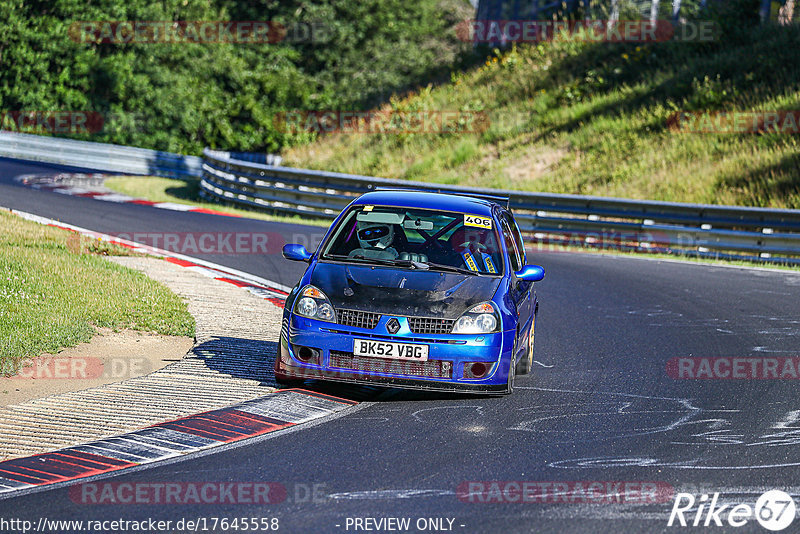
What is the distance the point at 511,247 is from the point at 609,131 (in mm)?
21117

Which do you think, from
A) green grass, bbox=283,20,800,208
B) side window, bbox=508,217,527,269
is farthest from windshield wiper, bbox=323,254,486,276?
green grass, bbox=283,20,800,208

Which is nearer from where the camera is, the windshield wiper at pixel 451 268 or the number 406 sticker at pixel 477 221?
the windshield wiper at pixel 451 268

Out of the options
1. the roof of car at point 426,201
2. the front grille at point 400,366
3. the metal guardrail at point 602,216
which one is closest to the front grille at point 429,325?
the front grille at point 400,366

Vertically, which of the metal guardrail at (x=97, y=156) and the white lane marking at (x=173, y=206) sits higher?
the metal guardrail at (x=97, y=156)

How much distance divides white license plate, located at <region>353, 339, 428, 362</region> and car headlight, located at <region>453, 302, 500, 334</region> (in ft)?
1.03

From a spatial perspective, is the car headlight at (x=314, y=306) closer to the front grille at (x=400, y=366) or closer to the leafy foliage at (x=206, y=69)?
the front grille at (x=400, y=366)

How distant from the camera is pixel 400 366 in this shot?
7621 mm

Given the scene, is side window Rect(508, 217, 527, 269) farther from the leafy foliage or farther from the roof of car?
the leafy foliage

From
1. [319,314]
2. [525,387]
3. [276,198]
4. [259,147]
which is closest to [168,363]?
[319,314]

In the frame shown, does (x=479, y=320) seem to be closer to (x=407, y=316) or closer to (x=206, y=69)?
(x=407, y=316)

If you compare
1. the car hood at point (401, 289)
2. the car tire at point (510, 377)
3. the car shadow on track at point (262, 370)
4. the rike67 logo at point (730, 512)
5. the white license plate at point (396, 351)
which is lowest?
the car shadow on track at point (262, 370)

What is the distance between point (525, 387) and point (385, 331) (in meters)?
1.67

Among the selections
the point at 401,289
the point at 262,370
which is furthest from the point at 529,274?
the point at 262,370

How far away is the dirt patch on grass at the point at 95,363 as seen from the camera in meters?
7.91
